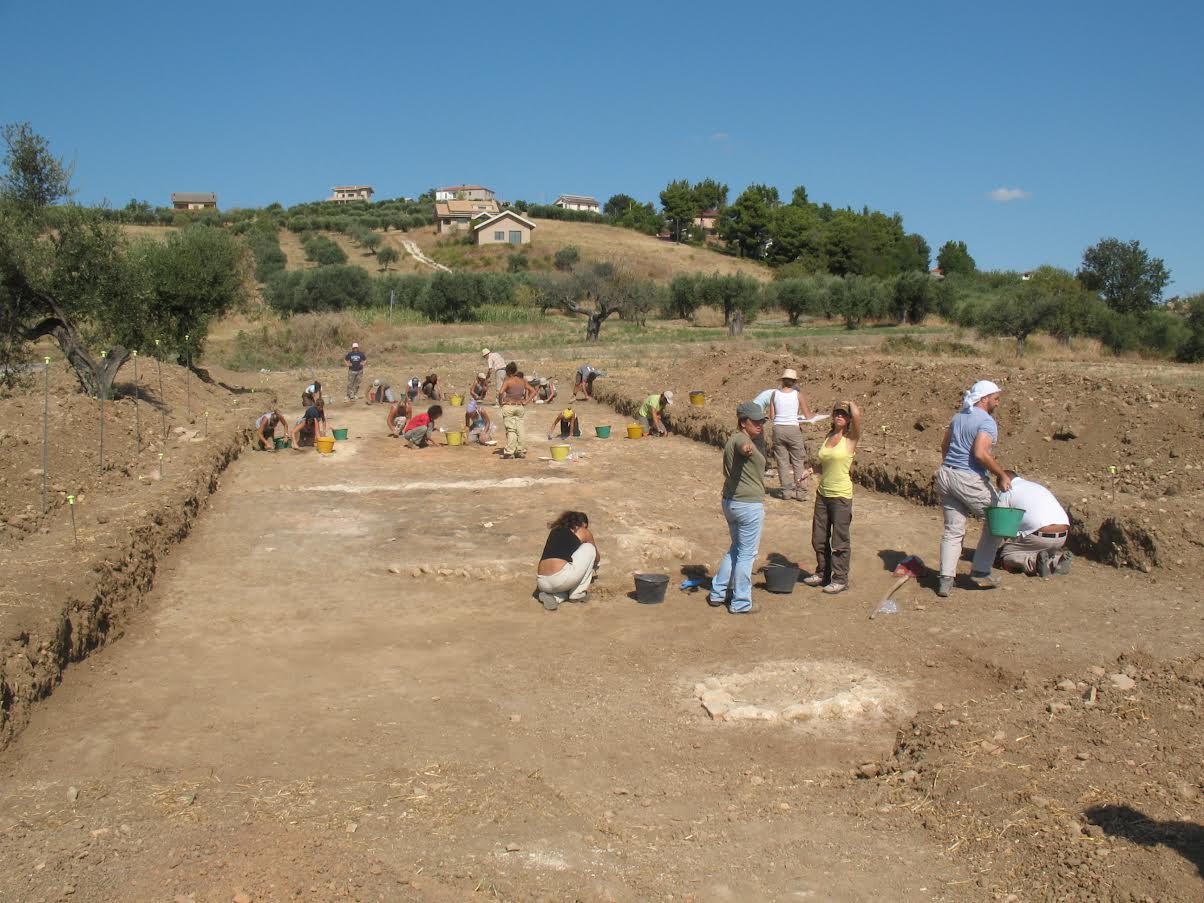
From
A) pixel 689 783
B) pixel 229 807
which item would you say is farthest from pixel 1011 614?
pixel 229 807

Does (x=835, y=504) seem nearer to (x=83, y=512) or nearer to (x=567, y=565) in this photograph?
(x=567, y=565)

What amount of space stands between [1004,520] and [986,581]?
64 centimetres

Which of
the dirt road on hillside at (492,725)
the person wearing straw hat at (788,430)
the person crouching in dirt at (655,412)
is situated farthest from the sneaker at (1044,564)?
the person crouching in dirt at (655,412)

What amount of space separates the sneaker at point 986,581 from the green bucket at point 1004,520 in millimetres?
463


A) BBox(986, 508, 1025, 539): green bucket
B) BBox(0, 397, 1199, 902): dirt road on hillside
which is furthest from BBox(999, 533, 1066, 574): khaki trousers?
BBox(986, 508, 1025, 539): green bucket

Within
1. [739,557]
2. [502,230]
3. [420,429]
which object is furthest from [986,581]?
[502,230]

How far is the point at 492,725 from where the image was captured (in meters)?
5.96

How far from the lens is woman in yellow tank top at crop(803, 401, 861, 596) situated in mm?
8195

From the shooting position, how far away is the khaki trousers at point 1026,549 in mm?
8492

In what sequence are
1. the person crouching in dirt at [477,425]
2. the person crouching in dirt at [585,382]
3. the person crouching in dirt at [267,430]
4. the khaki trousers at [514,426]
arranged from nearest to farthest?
the khaki trousers at [514,426]
the person crouching in dirt at [267,430]
the person crouching in dirt at [477,425]
the person crouching in dirt at [585,382]

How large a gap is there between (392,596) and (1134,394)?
11.7 m

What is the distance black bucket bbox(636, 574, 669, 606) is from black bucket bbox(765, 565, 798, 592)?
0.90 meters

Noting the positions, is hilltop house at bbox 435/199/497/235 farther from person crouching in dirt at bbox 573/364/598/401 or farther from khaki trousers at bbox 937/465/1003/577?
khaki trousers at bbox 937/465/1003/577

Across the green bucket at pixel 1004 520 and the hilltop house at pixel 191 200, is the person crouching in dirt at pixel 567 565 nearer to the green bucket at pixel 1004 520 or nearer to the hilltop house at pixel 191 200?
the green bucket at pixel 1004 520
